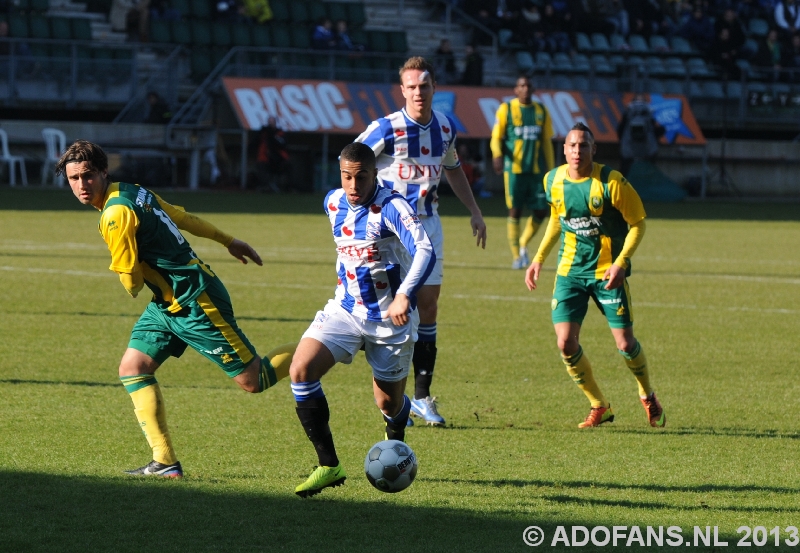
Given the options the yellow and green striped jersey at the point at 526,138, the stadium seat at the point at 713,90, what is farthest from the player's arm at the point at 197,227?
the stadium seat at the point at 713,90

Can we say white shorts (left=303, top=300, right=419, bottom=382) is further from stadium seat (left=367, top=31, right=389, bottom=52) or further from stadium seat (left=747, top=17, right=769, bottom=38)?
stadium seat (left=747, top=17, right=769, bottom=38)

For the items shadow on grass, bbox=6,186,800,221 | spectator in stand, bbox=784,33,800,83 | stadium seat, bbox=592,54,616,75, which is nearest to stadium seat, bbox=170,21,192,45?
shadow on grass, bbox=6,186,800,221

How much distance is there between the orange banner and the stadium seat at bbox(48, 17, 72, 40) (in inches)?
166

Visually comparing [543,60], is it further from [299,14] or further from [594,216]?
[594,216]

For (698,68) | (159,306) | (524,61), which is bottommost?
(698,68)

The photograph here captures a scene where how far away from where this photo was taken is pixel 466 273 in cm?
1568

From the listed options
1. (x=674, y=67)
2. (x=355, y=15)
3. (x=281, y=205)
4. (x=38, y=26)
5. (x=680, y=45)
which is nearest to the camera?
(x=281, y=205)

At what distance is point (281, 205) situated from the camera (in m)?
25.9

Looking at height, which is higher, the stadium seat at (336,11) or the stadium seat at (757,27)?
the stadium seat at (336,11)

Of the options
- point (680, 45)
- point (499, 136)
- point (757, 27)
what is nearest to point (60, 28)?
point (499, 136)

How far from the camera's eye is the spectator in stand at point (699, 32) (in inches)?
1471

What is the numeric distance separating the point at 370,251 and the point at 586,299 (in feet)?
7.39

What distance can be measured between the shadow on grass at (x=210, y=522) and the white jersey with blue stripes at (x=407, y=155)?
2.61 m

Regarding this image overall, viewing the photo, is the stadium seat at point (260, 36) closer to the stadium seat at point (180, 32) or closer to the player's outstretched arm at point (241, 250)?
the stadium seat at point (180, 32)
